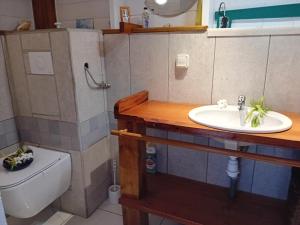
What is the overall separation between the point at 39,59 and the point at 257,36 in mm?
1269

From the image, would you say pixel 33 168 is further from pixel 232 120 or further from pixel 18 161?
pixel 232 120

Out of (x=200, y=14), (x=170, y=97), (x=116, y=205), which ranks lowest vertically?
(x=116, y=205)

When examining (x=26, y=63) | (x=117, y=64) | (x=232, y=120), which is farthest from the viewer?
(x=117, y=64)

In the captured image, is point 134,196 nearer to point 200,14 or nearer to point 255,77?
point 255,77

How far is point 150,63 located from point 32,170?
949 millimetres

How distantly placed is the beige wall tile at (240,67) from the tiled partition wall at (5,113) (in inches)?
53.1

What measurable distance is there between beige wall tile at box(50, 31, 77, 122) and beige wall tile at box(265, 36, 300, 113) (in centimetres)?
112

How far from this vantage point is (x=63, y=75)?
149 centimetres

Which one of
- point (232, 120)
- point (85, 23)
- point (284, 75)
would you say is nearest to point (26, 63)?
point (85, 23)

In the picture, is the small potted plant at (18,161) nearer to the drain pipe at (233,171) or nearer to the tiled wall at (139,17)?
the tiled wall at (139,17)

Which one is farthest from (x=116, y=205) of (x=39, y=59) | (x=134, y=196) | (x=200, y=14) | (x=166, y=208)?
(x=200, y=14)

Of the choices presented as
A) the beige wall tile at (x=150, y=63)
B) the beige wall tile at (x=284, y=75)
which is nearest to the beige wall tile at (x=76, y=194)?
the beige wall tile at (x=150, y=63)

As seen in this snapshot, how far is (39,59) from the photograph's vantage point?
152 centimetres

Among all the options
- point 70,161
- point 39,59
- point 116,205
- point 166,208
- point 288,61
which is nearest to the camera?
point 288,61
